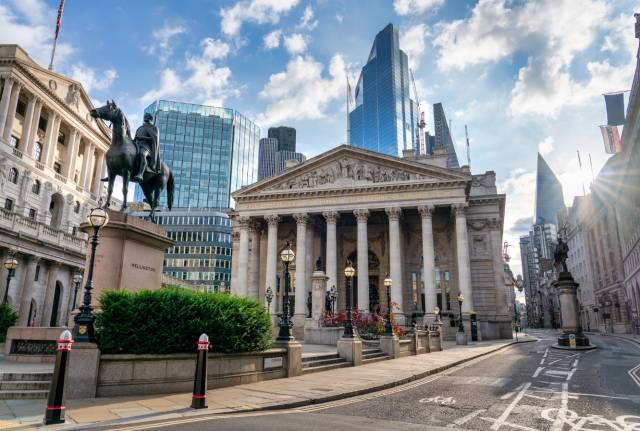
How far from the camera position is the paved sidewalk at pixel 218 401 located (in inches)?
296

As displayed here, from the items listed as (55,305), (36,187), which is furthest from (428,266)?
(36,187)

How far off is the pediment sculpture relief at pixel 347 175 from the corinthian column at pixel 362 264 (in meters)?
4.12

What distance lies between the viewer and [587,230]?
83.8m

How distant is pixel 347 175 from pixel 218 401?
40.6m

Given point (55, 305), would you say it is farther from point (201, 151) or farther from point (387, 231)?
point (201, 151)

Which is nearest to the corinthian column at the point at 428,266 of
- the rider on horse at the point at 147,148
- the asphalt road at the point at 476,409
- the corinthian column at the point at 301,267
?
the corinthian column at the point at 301,267

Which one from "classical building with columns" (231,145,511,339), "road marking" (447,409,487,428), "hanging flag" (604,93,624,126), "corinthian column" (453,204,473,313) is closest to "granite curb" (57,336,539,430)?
"road marking" (447,409,487,428)

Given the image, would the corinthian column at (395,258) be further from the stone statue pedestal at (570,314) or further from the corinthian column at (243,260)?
the corinthian column at (243,260)

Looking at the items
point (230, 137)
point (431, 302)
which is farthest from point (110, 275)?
point (230, 137)

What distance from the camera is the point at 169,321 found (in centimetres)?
1078

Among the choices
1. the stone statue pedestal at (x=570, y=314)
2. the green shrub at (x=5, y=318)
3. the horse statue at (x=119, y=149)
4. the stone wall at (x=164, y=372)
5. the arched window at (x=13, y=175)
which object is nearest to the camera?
the stone wall at (x=164, y=372)

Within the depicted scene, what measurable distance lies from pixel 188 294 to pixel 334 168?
130 ft

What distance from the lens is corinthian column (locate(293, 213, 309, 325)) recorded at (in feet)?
151

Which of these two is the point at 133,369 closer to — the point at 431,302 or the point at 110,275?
the point at 110,275
